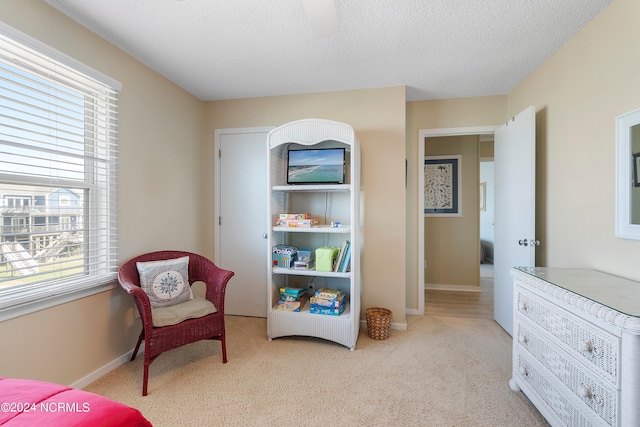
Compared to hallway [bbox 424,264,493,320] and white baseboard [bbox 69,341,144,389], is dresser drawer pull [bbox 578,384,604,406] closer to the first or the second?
hallway [bbox 424,264,493,320]

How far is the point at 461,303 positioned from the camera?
12.3 feet

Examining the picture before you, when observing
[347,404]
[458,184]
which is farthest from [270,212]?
[458,184]

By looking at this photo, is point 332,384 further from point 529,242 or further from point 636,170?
point 636,170

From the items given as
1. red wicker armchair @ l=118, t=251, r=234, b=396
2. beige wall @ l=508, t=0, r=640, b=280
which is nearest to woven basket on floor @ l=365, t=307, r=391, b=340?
red wicker armchair @ l=118, t=251, r=234, b=396

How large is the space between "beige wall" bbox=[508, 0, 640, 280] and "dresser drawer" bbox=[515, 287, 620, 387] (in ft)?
1.70

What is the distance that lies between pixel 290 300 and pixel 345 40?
224 cm

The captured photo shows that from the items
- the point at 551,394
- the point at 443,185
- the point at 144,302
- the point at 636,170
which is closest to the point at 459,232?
the point at 443,185

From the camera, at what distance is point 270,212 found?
2.72 metres

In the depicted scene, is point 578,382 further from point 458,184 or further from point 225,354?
point 458,184

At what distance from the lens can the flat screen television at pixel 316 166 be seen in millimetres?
2707

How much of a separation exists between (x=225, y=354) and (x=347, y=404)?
1.03 metres

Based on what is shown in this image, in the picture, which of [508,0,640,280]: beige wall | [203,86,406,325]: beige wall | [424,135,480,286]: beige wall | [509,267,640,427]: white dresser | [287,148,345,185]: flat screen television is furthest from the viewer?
[424,135,480,286]: beige wall

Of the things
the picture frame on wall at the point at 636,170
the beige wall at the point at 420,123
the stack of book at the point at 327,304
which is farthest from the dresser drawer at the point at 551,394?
the beige wall at the point at 420,123

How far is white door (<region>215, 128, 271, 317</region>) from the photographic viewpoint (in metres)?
3.23
